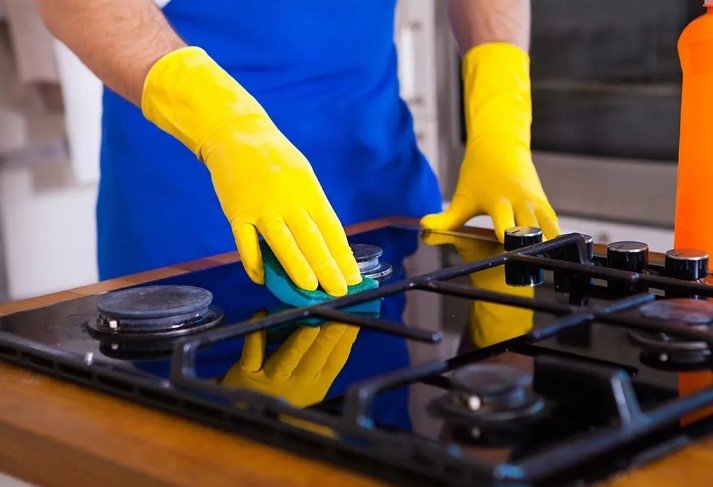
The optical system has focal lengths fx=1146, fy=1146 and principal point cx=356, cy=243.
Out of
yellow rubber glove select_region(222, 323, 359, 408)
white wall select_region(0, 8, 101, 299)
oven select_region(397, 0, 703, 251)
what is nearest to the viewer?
yellow rubber glove select_region(222, 323, 359, 408)

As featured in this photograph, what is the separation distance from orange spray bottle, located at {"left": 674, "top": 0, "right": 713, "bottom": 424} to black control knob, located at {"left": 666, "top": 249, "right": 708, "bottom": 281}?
8 cm

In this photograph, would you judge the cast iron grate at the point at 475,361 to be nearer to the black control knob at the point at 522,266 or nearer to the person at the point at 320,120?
the black control knob at the point at 522,266

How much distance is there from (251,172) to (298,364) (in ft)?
1.07

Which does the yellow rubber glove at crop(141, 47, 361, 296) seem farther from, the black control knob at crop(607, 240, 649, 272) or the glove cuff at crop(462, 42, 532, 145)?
the glove cuff at crop(462, 42, 532, 145)

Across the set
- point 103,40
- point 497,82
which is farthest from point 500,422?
point 497,82

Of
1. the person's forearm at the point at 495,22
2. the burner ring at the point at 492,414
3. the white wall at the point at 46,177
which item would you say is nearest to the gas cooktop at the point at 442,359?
the burner ring at the point at 492,414

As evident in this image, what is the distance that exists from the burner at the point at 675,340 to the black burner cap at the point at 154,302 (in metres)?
0.34

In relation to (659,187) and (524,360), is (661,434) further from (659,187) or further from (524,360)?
(659,187)

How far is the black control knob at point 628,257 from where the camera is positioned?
1.01 meters

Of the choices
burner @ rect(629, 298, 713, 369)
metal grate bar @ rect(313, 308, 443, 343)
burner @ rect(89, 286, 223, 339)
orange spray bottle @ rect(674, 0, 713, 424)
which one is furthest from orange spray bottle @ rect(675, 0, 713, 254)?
burner @ rect(89, 286, 223, 339)

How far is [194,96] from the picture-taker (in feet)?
3.74

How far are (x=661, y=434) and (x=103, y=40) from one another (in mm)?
793

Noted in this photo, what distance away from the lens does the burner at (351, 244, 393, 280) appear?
3.50 ft

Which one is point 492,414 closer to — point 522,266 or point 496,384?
point 496,384
